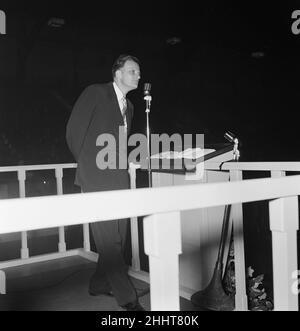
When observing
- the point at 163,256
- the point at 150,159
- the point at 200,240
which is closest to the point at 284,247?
the point at 163,256

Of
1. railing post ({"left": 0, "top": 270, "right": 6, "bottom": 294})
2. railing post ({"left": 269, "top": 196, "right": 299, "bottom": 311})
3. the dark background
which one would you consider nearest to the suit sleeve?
railing post ({"left": 0, "top": 270, "right": 6, "bottom": 294})

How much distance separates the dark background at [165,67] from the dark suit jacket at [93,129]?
527 cm

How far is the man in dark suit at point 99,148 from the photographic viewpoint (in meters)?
2.34

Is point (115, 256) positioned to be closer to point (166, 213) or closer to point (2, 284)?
point (2, 284)

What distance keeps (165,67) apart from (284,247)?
1123 cm

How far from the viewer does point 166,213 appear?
0.79 metres

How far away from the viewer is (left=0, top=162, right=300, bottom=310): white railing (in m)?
0.65

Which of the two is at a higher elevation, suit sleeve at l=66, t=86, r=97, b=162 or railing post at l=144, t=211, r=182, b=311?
suit sleeve at l=66, t=86, r=97, b=162

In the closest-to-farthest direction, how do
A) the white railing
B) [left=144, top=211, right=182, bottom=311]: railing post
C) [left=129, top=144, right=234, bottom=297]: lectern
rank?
1. the white railing
2. [left=144, top=211, right=182, bottom=311]: railing post
3. [left=129, top=144, right=234, bottom=297]: lectern

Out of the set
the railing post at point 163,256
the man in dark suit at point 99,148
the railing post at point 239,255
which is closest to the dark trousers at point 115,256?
the man in dark suit at point 99,148

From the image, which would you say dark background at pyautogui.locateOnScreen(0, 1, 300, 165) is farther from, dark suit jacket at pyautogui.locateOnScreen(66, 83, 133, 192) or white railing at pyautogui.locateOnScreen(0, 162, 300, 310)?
white railing at pyautogui.locateOnScreen(0, 162, 300, 310)

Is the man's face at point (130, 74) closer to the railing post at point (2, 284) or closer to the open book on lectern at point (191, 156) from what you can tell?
the open book on lectern at point (191, 156)

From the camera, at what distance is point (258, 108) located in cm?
1271

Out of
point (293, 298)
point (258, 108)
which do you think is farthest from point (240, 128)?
point (293, 298)
